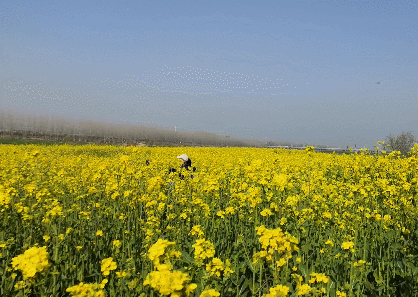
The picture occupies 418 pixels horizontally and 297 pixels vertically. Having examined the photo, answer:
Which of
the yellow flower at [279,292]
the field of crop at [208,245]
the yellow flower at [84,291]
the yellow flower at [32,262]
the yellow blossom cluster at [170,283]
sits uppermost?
the yellow blossom cluster at [170,283]

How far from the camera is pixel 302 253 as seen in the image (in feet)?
14.6

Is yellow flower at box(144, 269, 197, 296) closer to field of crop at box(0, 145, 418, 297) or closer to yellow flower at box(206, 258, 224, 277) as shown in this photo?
field of crop at box(0, 145, 418, 297)

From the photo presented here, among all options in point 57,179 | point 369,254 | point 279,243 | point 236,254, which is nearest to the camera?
point 279,243

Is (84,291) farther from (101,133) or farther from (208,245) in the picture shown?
(101,133)

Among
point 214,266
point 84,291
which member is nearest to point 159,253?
point 84,291

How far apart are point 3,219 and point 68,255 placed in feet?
5.86

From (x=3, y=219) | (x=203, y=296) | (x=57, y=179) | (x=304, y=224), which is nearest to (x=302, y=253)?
(x=304, y=224)

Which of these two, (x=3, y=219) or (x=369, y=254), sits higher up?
(x=3, y=219)

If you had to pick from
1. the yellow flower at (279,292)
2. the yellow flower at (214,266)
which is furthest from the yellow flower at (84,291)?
the yellow flower at (279,292)

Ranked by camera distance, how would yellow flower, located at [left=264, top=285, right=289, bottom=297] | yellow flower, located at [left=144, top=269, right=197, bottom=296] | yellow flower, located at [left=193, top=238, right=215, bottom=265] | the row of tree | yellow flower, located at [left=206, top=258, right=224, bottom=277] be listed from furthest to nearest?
the row of tree < yellow flower, located at [left=193, top=238, right=215, bottom=265] < yellow flower, located at [left=206, top=258, right=224, bottom=277] < yellow flower, located at [left=264, top=285, right=289, bottom=297] < yellow flower, located at [left=144, top=269, right=197, bottom=296]

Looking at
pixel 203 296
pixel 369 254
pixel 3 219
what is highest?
pixel 203 296

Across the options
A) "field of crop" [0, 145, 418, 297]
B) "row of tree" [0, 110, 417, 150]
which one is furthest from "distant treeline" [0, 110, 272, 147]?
"field of crop" [0, 145, 418, 297]

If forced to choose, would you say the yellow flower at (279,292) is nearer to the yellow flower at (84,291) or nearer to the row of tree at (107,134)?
the yellow flower at (84,291)

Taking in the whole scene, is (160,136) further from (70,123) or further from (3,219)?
(3,219)
